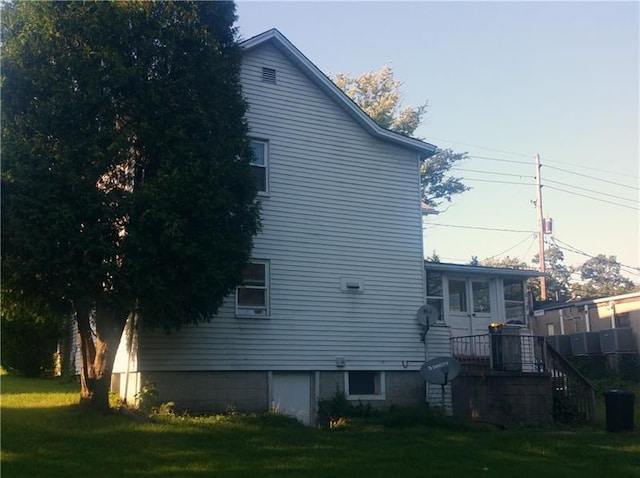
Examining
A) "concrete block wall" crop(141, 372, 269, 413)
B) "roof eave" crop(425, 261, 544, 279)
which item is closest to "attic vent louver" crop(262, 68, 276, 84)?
"roof eave" crop(425, 261, 544, 279)

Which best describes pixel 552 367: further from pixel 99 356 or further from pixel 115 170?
pixel 115 170

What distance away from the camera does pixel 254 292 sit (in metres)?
17.0

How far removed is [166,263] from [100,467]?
425 cm

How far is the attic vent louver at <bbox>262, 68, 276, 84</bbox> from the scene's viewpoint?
1815 cm

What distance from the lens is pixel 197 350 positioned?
52.5ft

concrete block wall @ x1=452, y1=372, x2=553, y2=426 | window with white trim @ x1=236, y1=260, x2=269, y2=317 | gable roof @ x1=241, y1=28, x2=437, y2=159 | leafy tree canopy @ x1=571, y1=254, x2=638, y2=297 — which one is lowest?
concrete block wall @ x1=452, y1=372, x2=553, y2=426

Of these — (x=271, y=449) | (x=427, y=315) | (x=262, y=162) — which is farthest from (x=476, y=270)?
(x=271, y=449)

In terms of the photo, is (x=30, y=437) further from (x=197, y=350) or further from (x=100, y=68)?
(x=100, y=68)

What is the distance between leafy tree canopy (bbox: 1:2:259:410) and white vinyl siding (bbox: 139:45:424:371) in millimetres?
2863

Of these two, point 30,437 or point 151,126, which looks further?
point 151,126

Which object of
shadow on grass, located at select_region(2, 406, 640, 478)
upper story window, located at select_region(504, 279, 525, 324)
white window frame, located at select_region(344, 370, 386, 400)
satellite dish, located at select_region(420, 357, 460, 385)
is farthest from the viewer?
upper story window, located at select_region(504, 279, 525, 324)

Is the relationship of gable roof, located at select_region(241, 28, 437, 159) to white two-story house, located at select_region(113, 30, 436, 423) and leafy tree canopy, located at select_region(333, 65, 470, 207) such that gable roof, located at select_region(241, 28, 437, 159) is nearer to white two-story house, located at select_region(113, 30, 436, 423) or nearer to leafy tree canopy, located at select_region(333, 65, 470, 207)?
white two-story house, located at select_region(113, 30, 436, 423)

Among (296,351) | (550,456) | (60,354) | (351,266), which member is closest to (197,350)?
(296,351)

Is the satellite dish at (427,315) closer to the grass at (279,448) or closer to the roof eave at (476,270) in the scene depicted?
the roof eave at (476,270)
